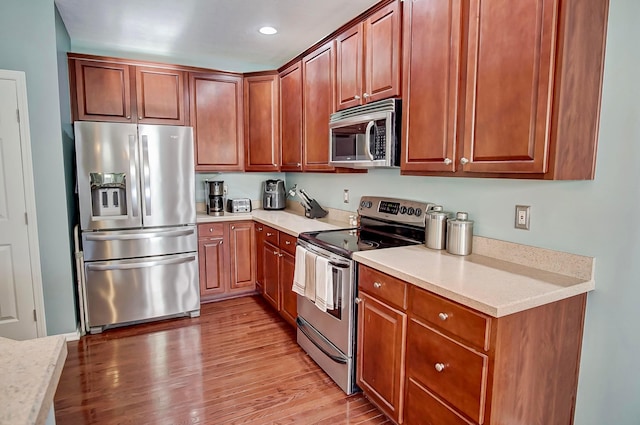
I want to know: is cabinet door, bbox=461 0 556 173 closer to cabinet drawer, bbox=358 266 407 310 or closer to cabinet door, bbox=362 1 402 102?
cabinet door, bbox=362 1 402 102

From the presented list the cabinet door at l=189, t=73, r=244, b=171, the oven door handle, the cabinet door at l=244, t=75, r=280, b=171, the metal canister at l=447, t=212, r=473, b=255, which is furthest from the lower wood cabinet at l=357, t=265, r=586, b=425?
the cabinet door at l=189, t=73, r=244, b=171

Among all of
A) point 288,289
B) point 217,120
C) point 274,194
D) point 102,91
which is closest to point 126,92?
point 102,91

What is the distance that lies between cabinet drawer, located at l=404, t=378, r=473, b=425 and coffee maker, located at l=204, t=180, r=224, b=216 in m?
2.79

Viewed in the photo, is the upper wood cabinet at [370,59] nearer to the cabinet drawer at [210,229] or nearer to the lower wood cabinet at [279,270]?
the lower wood cabinet at [279,270]

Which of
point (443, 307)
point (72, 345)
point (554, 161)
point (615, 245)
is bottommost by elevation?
point (72, 345)

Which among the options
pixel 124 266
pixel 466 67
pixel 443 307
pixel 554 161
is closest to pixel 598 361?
pixel 443 307

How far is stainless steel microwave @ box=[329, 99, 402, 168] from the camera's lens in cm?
222

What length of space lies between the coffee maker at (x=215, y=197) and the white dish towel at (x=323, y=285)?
1.93 m

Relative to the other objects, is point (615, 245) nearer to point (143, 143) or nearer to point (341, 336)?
point (341, 336)

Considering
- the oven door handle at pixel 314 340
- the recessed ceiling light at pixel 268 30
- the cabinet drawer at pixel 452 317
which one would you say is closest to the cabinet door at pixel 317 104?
the recessed ceiling light at pixel 268 30

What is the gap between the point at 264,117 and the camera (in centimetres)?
389

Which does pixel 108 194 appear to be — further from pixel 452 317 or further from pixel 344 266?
pixel 452 317

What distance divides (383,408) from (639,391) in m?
1.12

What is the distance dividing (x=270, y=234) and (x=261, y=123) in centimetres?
124
